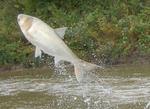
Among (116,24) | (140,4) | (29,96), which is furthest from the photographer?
(140,4)

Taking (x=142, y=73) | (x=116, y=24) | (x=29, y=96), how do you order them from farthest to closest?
(x=116, y=24), (x=142, y=73), (x=29, y=96)

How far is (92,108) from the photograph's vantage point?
6113 mm

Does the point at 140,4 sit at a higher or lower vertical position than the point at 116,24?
higher

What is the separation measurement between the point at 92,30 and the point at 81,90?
4.71 meters

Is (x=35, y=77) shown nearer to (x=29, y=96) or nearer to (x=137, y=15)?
(x=29, y=96)

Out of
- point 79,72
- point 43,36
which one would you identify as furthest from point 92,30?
point 43,36

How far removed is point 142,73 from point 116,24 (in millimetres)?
3185

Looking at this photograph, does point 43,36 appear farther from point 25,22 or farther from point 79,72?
point 79,72

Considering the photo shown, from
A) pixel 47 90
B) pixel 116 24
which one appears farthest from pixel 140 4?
pixel 47 90

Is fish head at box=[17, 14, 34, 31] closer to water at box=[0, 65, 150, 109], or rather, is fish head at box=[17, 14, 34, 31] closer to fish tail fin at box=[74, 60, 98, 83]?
fish tail fin at box=[74, 60, 98, 83]

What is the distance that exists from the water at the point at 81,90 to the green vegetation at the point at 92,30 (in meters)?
0.92

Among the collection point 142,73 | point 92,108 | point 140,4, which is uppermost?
point 140,4

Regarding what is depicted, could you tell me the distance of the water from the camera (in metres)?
6.43

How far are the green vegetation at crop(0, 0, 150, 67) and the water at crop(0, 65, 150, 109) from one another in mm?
917
